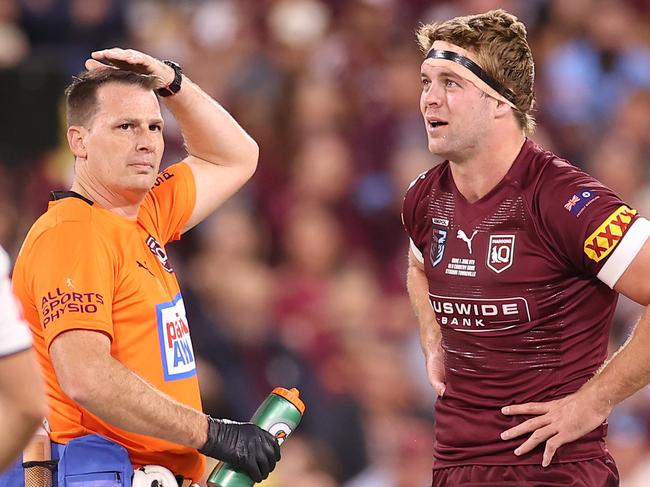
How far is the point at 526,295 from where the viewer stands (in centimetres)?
412

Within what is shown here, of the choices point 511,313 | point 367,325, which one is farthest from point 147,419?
point 367,325

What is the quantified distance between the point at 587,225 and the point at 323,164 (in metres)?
4.88

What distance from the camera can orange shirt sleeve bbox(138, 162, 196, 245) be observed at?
15.3ft

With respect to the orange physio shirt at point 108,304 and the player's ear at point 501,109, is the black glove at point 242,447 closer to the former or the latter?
the orange physio shirt at point 108,304

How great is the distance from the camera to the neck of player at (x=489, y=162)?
4.27m

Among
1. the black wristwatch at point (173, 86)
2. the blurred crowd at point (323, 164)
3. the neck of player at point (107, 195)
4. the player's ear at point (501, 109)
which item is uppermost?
the black wristwatch at point (173, 86)

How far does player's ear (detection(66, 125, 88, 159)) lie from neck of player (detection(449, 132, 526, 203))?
128 cm

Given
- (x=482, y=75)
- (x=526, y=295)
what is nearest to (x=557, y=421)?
(x=526, y=295)

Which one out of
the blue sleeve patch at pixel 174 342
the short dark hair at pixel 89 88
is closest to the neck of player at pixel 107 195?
the short dark hair at pixel 89 88

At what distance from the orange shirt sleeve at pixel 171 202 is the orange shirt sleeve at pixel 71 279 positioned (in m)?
0.47

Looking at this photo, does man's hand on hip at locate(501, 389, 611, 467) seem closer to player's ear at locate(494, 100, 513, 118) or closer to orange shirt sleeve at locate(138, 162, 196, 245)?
player's ear at locate(494, 100, 513, 118)

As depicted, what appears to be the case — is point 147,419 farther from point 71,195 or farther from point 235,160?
point 235,160

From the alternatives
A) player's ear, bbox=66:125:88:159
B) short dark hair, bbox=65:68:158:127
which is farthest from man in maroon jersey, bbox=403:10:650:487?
player's ear, bbox=66:125:88:159

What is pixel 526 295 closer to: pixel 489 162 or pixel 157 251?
pixel 489 162
